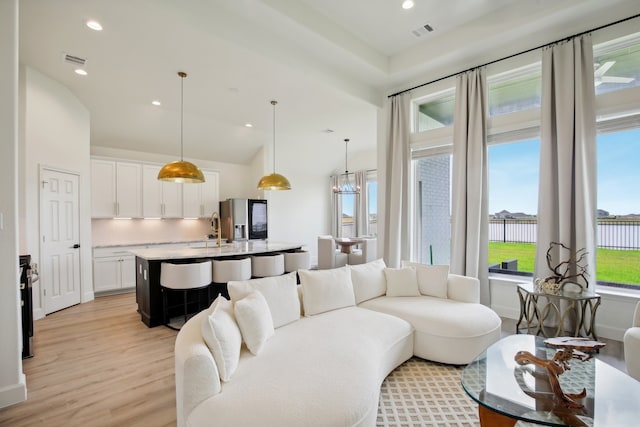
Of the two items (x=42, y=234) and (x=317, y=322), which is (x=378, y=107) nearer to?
(x=317, y=322)

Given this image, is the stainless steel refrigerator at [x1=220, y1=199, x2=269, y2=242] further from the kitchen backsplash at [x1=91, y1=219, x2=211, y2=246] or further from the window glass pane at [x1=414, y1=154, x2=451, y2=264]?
the window glass pane at [x1=414, y1=154, x2=451, y2=264]

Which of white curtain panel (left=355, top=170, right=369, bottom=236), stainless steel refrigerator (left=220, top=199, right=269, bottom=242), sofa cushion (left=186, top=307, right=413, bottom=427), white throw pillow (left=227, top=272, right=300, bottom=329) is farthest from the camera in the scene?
white curtain panel (left=355, top=170, right=369, bottom=236)

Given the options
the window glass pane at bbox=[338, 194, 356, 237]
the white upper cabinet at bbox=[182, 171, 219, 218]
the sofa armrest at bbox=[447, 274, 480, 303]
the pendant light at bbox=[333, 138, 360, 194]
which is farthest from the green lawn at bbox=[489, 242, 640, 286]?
the white upper cabinet at bbox=[182, 171, 219, 218]

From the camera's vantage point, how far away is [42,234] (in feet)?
13.6

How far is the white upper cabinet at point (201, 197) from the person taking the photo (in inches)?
266

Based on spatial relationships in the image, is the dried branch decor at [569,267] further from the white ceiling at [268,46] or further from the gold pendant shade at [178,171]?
the gold pendant shade at [178,171]

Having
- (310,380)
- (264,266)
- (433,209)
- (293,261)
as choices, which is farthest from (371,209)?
(310,380)

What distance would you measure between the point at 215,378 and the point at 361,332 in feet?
4.07

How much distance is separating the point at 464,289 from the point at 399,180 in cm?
227

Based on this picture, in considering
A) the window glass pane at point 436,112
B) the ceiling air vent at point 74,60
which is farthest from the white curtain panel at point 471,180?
the ceiling air vent at point 74,60

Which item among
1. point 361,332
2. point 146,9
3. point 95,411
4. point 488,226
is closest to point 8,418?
point 95,411

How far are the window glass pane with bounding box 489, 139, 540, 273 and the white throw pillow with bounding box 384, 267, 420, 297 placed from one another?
64.4 inches

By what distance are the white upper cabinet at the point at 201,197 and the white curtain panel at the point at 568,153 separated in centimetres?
642

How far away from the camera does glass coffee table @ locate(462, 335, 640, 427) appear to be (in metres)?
1.48
